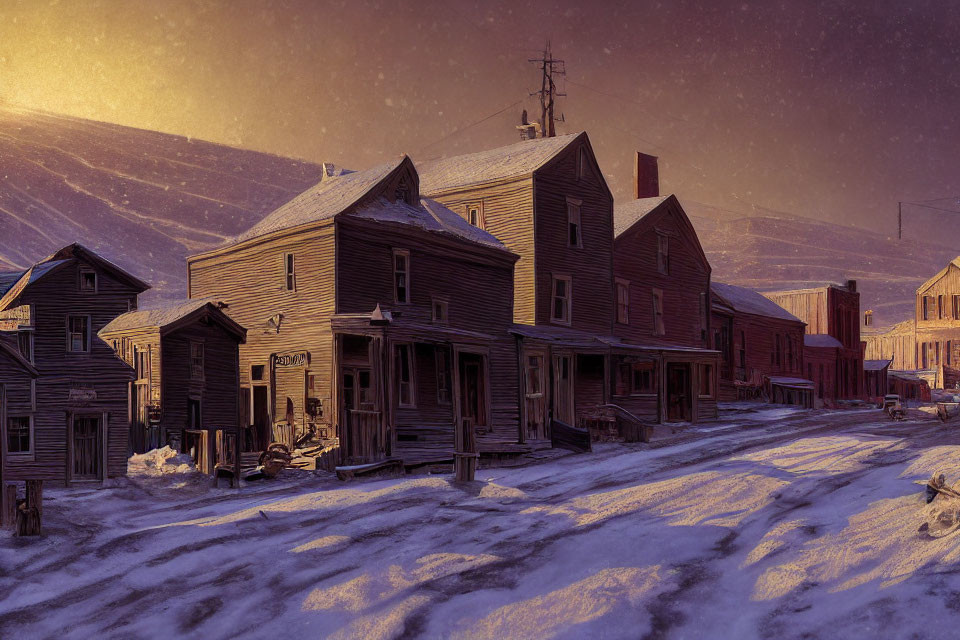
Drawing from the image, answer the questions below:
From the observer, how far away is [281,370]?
32969 mm

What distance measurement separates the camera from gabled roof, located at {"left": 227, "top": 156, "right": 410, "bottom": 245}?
32.2 meters

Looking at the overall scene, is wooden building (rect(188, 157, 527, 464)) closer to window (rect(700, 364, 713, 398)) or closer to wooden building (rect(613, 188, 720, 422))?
wooden building (rect(613, 188, 720, 422))

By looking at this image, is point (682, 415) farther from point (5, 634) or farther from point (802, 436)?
point (5, 634)

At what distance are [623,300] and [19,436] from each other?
25.2 metres

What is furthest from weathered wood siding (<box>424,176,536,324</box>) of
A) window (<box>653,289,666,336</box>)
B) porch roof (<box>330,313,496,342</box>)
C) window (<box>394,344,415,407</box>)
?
window (<box>653,289,666,336</box>)

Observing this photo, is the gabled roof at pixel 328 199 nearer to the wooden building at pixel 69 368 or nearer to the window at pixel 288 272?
the window at pixel 288 272

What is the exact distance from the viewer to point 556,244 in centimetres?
3950

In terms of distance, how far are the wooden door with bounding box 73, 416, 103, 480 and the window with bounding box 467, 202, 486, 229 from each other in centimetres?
1758

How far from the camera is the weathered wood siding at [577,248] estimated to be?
38.8 m

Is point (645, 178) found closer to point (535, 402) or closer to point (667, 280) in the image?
point (667, 280)

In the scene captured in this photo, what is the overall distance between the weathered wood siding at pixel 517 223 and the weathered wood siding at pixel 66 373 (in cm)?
1549

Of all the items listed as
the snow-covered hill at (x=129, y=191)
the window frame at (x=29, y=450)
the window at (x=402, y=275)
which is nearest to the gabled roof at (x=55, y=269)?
the window frame at (x=29, y=450)

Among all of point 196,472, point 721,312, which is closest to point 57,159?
point 721,312

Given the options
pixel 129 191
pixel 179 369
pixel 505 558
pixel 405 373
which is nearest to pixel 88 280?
pixel 179 369
